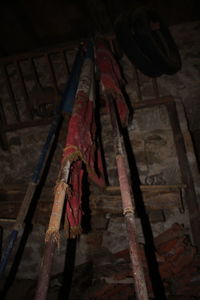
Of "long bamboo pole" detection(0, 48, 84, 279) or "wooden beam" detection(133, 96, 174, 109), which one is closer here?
"long bamboo pole" detection(0, 48, 84, 279)

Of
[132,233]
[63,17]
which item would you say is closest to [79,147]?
[132,233]

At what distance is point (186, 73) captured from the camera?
431cm

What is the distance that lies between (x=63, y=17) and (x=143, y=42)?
169cm


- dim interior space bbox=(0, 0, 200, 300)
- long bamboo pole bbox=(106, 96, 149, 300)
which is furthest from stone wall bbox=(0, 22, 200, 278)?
long bamboo pole bbox=(106, 96, 149, 300)

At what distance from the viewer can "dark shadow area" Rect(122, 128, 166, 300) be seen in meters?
2.83

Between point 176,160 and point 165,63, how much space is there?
5.04 ft

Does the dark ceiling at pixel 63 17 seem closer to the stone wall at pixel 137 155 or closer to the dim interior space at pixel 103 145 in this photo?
the dim interior space at pixel 103 145

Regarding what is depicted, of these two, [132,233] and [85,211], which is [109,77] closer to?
[85,211]

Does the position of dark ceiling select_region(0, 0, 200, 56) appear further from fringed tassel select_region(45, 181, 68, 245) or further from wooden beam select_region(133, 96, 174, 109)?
fringed tassel select_region(45, 181, 68, 245)

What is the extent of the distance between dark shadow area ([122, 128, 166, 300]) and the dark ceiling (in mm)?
2166

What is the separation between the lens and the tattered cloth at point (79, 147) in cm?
181

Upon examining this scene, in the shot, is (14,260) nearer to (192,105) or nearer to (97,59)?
(97,59)

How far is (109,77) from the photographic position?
2.87 metres

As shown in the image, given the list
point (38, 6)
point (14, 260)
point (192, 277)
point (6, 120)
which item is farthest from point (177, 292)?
point (38, 6)
